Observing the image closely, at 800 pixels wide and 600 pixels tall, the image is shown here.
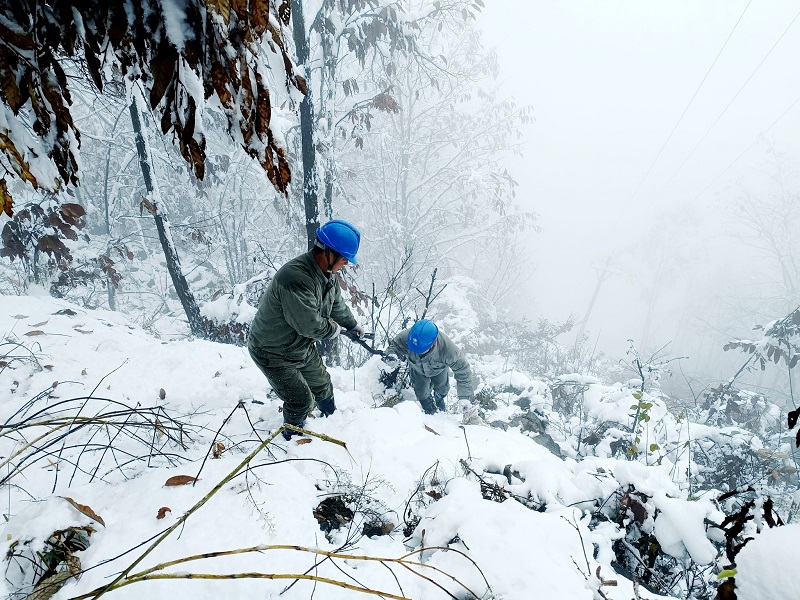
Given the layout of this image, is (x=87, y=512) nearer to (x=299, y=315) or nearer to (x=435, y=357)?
(x=299, y=315)

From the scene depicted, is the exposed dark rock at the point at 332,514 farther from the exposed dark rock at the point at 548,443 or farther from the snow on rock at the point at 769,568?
the exposed dark rock at the point at 548,443

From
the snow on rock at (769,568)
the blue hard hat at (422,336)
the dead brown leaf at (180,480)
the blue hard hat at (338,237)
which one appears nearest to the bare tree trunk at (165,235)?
the blue hard hat at (338,237)

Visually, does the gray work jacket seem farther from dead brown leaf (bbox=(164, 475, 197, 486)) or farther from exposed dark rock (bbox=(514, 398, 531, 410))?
dead brown leaf (bbox=(164, 475, 197, 486))

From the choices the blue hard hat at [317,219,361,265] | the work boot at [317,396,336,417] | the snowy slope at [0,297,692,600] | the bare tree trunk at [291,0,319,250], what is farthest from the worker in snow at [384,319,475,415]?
the bare tree trunk at [291,0,319,250]

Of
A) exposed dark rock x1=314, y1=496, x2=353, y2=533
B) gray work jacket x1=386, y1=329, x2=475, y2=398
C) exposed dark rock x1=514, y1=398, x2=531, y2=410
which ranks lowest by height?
exposed dark rock x1=514, y1=398, x2=531, y2=410

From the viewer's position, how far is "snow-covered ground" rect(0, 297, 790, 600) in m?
1.17

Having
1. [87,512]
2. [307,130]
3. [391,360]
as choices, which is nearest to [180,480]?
[87,512]

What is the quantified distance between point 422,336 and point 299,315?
67.9 inches

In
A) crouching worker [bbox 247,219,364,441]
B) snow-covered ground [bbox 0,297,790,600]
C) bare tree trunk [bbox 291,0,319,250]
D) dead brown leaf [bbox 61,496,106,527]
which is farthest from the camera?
bare tree trunk [bbox 291,0,319,250]

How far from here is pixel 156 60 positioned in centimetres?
89

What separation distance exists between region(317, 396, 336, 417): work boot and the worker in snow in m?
1.09

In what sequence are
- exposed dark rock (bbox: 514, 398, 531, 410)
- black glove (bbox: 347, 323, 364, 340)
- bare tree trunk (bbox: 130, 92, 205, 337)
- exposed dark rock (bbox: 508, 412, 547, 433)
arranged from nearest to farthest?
black glove (bbox: 347, 323, 364, 340) < exposed dark rock (bbox: 508, 412, 547, 433) < bare tree trunk (bbox: 130, 92, 205, 337) < exposed dark rock (bbox: 514, 398, 531, 410)

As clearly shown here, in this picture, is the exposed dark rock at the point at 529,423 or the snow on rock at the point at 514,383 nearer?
the exposed dark rock at the point at 529,423

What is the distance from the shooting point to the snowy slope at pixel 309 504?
120cm
